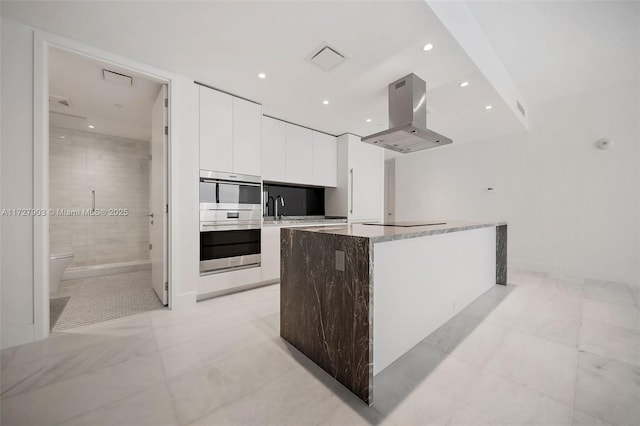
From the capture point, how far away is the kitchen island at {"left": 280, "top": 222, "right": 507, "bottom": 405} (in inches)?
49.4

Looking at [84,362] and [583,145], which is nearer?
[84,362]

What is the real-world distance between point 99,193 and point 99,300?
7.91 feet

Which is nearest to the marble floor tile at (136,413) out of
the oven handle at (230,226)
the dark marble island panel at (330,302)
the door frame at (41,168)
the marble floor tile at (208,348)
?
the marble floor tile at (208,348)

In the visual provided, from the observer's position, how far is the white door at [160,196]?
251 centimetres

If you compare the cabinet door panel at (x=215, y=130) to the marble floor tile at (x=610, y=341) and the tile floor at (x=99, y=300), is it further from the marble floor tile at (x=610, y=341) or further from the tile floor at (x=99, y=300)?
the marble floor tile at (x=610, y=341)

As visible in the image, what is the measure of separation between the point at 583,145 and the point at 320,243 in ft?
14.9

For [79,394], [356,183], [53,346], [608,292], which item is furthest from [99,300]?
[608,292]

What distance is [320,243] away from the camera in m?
1.51

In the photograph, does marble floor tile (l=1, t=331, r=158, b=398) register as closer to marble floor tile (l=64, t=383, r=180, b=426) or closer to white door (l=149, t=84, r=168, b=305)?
marble floor tile (l=64, t=383, r=180, b=426)

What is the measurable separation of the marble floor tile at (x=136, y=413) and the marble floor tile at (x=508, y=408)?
1361 millimetres

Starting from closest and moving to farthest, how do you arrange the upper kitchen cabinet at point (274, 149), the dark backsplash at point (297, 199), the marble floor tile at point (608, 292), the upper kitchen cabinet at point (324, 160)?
the marble floor tile at point (608, 292) < the upper kitchen cabinet at point (274, 149) < the dark backsplash at point (297, 199) < the upper kitchen cabinet at point (324, 160)

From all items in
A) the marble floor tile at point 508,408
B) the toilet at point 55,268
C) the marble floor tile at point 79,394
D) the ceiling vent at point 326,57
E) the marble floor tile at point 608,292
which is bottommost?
the marble floor tile at point 79,394

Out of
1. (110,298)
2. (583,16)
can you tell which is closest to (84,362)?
(110,298)

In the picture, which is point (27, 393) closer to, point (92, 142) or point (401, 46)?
point (401, 46)
